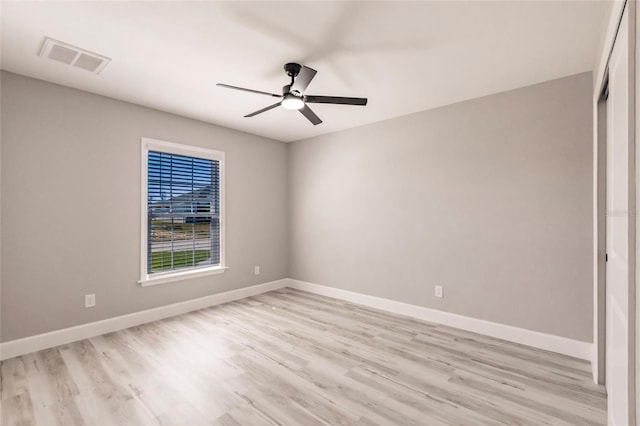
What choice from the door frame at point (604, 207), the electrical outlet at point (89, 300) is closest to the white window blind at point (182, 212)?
the electrical outlet at point (89, 300)

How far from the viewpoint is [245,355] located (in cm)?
272

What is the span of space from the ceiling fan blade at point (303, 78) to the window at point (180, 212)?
2.15m

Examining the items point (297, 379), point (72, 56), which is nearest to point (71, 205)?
point (72, 56)

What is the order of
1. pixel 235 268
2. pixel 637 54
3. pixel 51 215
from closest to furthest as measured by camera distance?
pixel 637 54
pixel 51 215
pixel 235 268

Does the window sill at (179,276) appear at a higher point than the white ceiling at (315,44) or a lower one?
lower

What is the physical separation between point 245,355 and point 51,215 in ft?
7.61

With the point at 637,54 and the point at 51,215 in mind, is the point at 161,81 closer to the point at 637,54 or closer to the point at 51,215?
the point at 51,215

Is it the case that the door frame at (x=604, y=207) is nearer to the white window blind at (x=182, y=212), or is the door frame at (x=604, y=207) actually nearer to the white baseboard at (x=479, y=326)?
the white baseboard at (x=479, y=326)

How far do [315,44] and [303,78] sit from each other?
0.26m

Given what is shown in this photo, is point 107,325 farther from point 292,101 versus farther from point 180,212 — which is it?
point 292,101

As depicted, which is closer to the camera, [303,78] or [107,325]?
[303,78]

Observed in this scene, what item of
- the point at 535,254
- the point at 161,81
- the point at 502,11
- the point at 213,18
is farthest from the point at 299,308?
the point at 502,11

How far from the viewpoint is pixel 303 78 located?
7.72 ft

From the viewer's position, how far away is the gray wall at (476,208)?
276 cm
